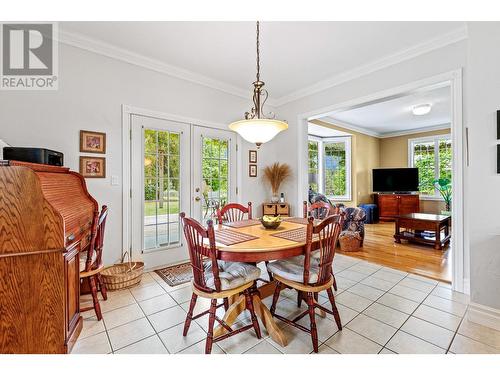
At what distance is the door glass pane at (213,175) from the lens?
11.5ft

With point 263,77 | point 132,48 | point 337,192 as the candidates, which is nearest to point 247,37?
point 263,77

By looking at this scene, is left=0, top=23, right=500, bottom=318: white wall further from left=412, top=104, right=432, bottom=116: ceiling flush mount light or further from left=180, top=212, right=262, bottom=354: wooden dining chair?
left=412, top=104, right=432, bottom=116: ceiling flush mount light

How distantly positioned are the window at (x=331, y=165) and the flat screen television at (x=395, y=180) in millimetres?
925

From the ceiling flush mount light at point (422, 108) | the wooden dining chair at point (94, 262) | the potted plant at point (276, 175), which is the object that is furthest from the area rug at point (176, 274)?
the ceiling flush mount light at point (422, 108)

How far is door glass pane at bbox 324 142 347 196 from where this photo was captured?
664 centimetres

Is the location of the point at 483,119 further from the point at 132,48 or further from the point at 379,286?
the point at 132,48

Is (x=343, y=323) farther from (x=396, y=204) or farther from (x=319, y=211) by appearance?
(x=396, y=204)

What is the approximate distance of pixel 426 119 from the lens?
5.66 m

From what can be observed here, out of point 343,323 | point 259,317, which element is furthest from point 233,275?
point 343,323

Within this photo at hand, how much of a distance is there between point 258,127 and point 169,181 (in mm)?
1766

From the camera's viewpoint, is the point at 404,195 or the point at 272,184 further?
the point at 404,195

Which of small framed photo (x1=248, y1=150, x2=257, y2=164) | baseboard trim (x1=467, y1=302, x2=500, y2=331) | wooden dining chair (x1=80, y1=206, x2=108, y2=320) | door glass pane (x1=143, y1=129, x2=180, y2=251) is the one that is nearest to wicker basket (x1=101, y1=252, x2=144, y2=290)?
door glass pane (x1=143, y1=129, x2=180, y2=251)
